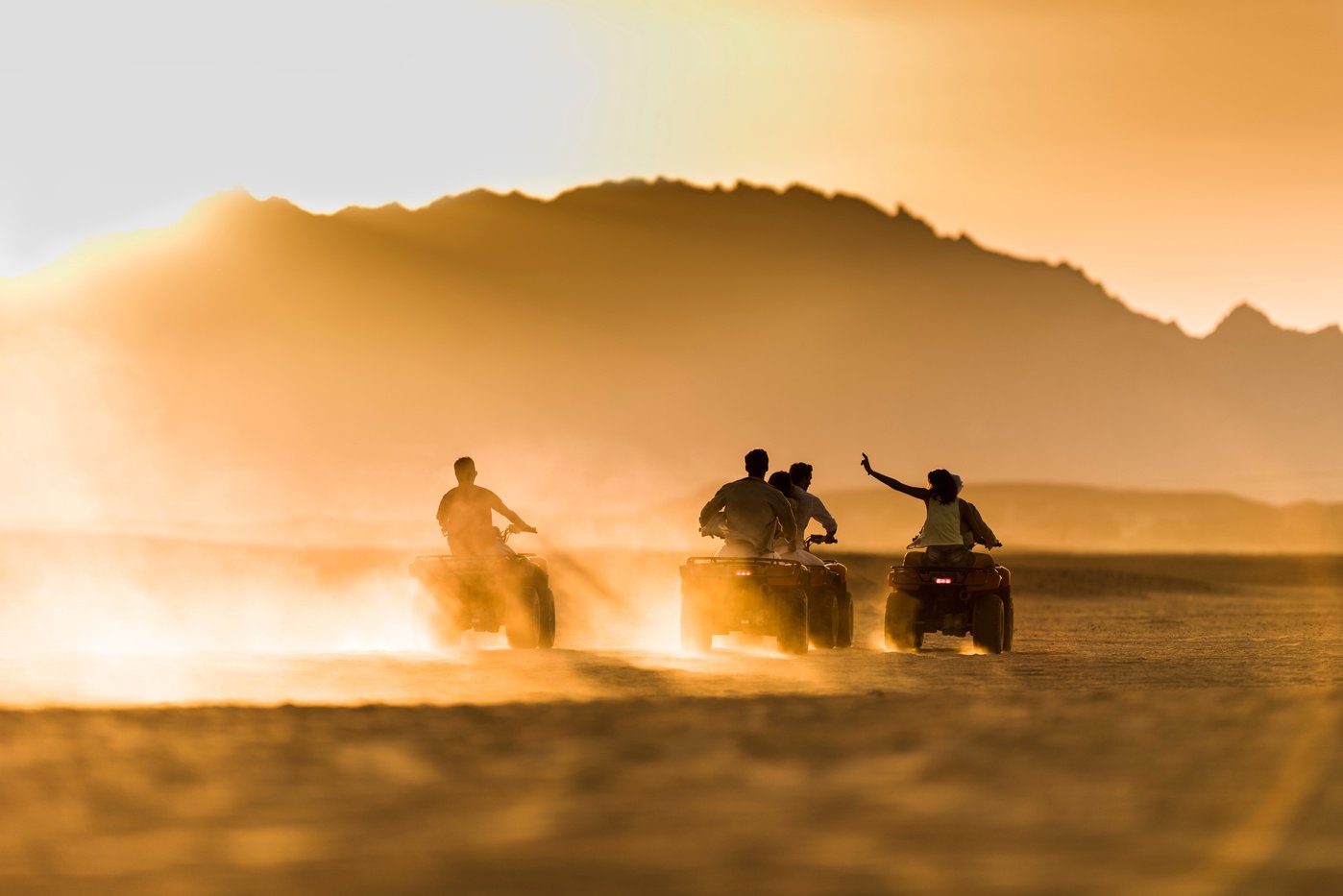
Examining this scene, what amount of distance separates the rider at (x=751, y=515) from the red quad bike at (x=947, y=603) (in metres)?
1.89

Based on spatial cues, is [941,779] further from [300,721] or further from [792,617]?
[792,617]

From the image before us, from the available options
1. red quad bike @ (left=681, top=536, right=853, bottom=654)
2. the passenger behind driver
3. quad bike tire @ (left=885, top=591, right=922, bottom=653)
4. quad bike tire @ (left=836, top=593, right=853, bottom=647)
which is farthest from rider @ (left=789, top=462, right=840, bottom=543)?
quad bike tire @ (left=885, top=591, right=922, bottom=653)

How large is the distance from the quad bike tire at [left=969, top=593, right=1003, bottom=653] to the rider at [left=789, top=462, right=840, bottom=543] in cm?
171

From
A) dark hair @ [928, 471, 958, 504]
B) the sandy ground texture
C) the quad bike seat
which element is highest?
dark hair @ [928, 471, 958, 504]

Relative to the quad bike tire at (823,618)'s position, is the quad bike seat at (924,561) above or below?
above

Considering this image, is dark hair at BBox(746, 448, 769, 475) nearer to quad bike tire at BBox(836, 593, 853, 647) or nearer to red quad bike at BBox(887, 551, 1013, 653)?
red quad bike at BBox(887, 551, 1013, 653)

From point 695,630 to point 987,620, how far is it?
10.5ft

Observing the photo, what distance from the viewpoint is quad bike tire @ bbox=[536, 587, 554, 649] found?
2594 cm

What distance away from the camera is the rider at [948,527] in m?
25.0

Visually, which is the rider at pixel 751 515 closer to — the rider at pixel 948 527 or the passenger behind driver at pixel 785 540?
the passenger behind driver at pixel 785 540

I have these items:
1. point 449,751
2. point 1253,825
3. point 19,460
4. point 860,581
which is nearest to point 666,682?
point 449,751

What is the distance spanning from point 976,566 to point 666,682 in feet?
18.8

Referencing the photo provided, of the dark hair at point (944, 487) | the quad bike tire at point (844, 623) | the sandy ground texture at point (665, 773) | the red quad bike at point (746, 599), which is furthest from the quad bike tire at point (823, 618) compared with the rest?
Answer: the dark hair at point (944, 487)

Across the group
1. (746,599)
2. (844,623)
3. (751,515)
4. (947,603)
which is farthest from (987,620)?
(751,515)
